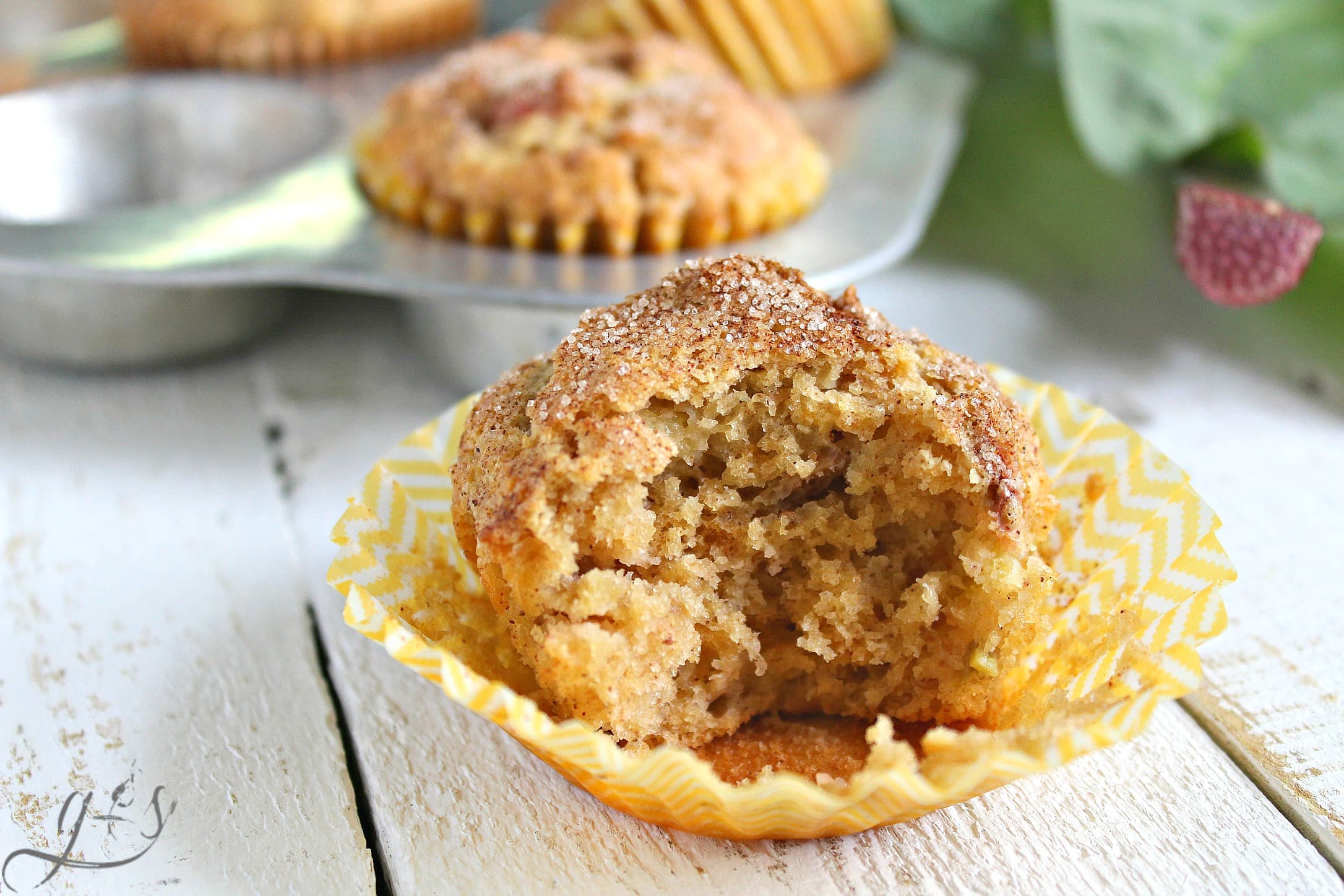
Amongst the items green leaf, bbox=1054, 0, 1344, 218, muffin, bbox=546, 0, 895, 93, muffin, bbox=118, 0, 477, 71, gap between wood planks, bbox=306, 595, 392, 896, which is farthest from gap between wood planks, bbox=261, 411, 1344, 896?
muffin, bbox=118, 0, 477, 71

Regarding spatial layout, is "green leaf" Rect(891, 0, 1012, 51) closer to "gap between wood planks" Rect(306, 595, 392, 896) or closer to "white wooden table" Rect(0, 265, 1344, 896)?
Answer: "white wooden table" Rect(0, 265, 1344, 896)

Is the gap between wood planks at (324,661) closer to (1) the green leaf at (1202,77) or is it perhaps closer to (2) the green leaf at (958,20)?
(1) the green leaf at (1202,77)

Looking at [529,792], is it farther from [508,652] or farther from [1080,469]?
[1080,469]

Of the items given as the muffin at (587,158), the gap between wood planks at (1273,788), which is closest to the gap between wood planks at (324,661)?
the muffin at (587,158)

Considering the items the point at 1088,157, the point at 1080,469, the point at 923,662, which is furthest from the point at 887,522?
the point at 1088,157

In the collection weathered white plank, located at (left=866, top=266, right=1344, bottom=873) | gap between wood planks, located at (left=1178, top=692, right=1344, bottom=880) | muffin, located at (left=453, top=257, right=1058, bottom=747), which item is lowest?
weathered white plank, located at (left=866, top=266, right=1344, bottom=873)
